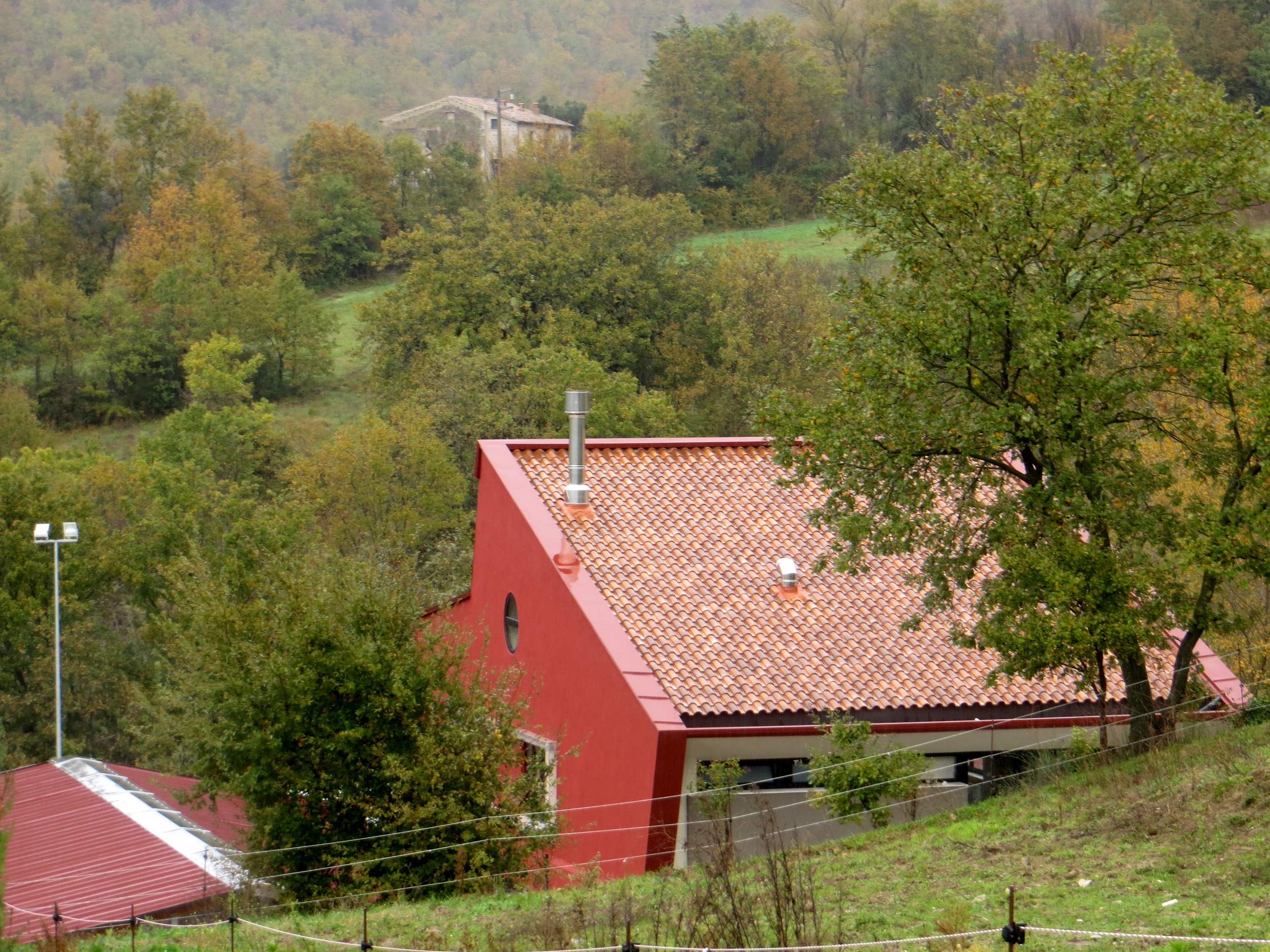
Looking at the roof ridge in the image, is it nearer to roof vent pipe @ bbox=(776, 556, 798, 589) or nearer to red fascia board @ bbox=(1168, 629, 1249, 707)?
roof vent pipe @ bbox=(776, 556, 798, 589)

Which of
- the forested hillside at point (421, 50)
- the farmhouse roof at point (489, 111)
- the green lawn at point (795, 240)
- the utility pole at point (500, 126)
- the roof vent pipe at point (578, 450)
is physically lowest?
the roof vent pipe at point (578, 450)

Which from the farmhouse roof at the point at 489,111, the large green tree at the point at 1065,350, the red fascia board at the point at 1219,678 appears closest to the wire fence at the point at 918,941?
the large green tree at the point at 1065,350

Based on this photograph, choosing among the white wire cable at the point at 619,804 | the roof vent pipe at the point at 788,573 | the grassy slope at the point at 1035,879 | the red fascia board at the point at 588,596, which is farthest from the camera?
the roof vent pipe at the point at 788,573

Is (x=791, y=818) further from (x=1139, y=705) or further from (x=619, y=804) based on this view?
(x=1139, y=705)

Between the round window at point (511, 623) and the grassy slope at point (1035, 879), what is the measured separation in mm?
6480

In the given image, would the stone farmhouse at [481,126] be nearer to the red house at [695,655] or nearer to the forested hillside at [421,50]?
the forested hillside at [421,50]

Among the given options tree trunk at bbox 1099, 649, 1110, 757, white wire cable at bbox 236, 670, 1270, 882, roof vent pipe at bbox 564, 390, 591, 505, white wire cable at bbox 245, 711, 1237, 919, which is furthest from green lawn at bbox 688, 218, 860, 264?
tree trunk at bbox 1099, 649, 1110, 757

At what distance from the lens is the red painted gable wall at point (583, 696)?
49.6ft

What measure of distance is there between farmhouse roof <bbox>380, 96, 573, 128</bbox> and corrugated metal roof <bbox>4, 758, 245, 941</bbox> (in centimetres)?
6795

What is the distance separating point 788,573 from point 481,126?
238 feet

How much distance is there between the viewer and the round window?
1945cm

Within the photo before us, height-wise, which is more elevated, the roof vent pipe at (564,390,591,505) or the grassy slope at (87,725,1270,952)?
the roof vent pipe at (564,390,591,505)

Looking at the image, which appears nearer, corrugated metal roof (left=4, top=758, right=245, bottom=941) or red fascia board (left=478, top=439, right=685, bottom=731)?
corrugated metal roof (left=4, top=758, right=245, bottom=941)

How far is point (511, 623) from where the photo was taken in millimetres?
19703
